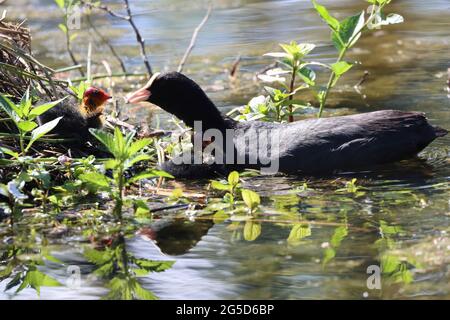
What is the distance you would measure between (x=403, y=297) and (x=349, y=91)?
13.0 feet

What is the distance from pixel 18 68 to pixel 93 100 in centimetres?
44

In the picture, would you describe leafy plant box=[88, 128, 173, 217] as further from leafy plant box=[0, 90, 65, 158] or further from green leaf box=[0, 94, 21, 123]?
green leaf box=[0, 94, 21, 123]

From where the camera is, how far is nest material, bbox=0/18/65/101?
504cm

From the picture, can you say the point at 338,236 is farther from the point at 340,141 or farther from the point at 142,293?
the point at 340,141

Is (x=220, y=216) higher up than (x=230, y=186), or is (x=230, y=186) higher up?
(x=230, y=186)

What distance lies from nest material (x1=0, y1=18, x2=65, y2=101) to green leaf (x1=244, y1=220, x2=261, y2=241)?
1528mm

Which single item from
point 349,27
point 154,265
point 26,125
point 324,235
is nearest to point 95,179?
point 26,125

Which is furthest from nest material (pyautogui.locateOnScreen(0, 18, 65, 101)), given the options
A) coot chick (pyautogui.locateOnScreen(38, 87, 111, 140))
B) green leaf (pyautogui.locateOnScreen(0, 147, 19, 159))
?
green leaf (pyautogui.locateOnScreen(0, 147, 19, 159))

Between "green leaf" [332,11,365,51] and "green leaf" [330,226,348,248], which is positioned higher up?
"green leaf" [332,11,365,51]

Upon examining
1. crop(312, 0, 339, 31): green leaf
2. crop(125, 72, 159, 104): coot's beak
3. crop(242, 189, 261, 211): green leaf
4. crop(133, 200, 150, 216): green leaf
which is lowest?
crop(133, 200, 150, 216): green leaf

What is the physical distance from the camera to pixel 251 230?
3.96 metres

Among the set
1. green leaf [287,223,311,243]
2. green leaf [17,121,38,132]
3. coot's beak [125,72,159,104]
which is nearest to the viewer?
green leaf [287,223,311,243]

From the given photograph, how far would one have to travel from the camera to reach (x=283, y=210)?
13.9 ft

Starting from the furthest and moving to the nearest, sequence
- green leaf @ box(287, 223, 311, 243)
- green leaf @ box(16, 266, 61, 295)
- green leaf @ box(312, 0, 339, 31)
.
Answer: green leaf @ box(312, 0, 339, 31) < green leaf @ box(287, 223, 311, 243) < green leaf @ box(16, 266, 61, 295)
